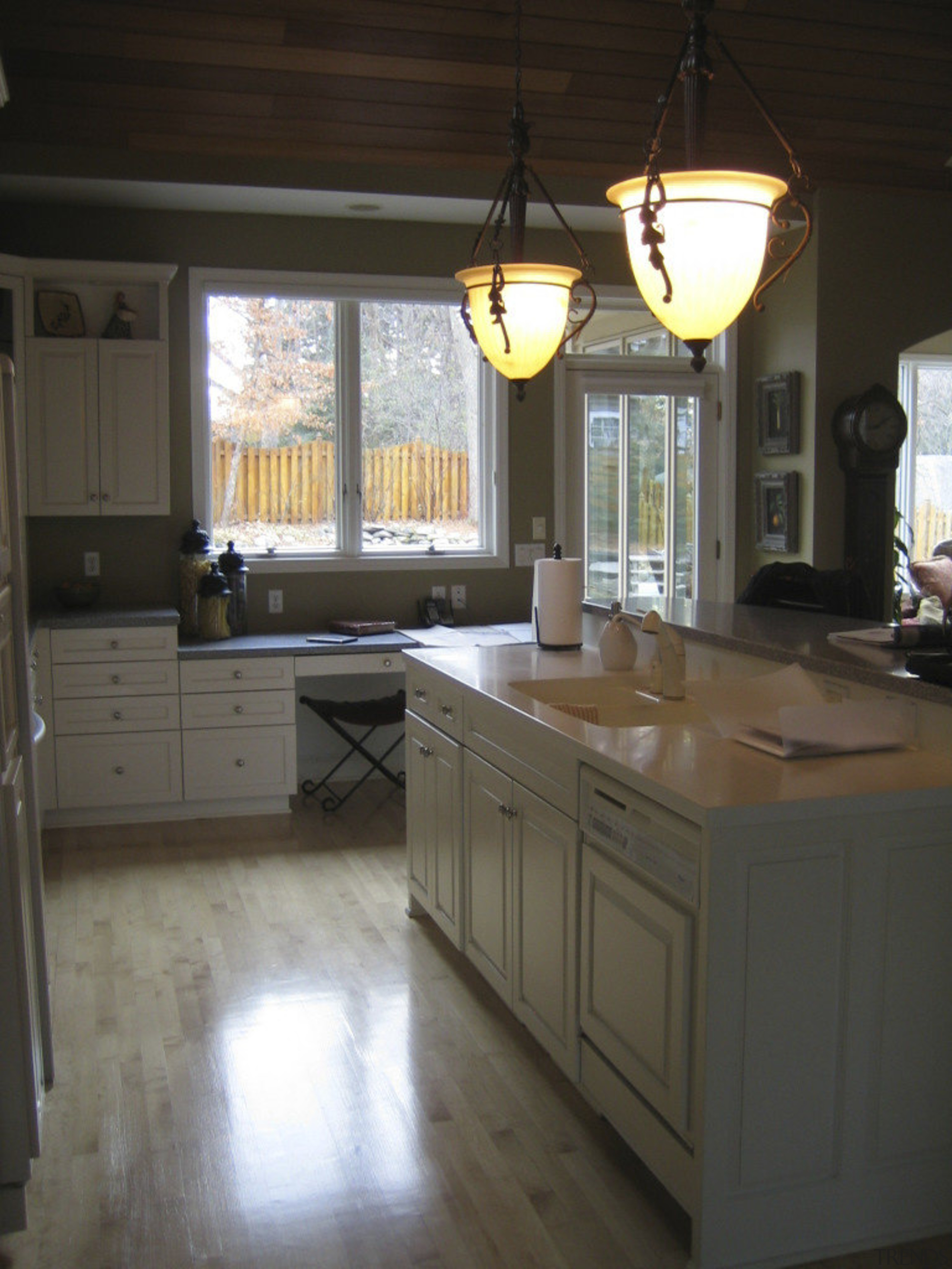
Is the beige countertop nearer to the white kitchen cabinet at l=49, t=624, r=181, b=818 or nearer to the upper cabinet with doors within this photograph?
the white kitchen cabinet at l=49, t=624, r=181, b=818

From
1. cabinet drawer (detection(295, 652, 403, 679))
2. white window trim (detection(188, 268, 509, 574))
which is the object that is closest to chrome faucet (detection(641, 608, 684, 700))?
cabinet drawer (detection(295, 652, 403, 679))

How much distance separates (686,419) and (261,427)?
2.10 meters

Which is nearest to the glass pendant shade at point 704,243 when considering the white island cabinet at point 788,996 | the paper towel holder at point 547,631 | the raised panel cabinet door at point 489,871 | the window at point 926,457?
the white island cabinet at point 788,996

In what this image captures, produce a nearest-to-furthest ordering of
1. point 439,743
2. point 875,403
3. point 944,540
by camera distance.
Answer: point 439,743
point 875,403
point 944,540

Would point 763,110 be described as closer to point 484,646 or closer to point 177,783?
point 484,646

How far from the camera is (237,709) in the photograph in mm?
5320

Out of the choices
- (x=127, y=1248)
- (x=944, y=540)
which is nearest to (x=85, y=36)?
(x=127, y=1248)

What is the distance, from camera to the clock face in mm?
5738

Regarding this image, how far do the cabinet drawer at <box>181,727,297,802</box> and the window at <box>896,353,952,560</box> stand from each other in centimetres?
535

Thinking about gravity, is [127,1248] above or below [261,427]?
below

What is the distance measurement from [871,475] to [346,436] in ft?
8.03

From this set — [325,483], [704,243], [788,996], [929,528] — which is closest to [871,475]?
[325,483]

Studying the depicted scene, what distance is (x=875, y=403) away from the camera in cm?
575

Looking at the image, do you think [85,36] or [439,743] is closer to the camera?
[439,743]
